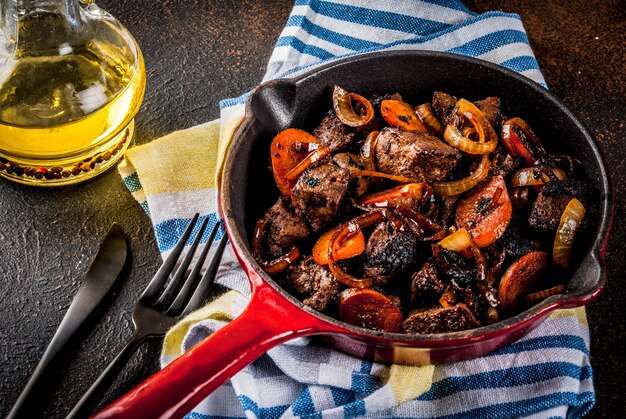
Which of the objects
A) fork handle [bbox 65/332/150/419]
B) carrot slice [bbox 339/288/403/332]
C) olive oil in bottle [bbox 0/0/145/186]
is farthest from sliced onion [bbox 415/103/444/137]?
fork handle [bbox 65/332/150/419]

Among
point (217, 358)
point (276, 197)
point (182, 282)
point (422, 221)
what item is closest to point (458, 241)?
point (422, 221)

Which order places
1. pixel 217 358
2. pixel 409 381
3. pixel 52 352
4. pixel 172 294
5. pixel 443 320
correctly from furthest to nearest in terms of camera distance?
pixel 172 294
pixel 52 352
pixel 409 381
pixel 443 320
pixel 217 358

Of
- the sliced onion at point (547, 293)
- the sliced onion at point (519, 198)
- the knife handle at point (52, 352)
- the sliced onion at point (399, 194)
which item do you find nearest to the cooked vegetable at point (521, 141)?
the sliced onion at point (519, 198)

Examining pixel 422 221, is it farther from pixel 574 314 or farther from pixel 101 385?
pixel 101 385

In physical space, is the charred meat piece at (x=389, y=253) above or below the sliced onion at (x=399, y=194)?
below

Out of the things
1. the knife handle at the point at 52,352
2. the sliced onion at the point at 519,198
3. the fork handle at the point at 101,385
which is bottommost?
the knife handle at the point at 52,352

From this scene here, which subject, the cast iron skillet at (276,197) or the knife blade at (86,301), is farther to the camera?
the knife blade at (86,301)

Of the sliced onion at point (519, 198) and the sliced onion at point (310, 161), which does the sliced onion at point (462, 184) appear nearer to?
the sliced onion at point (519, 198)
